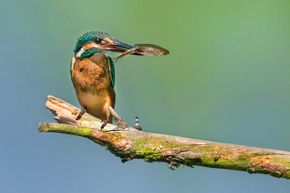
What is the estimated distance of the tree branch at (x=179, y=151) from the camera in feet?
6.76

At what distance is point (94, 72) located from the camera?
10.1 feet

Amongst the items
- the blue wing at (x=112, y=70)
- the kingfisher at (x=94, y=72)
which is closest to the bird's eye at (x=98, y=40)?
the kingfisher at (x=94, y=72)

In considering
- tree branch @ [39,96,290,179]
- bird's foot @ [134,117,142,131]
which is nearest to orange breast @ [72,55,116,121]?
bird's foot @ [134,117,142,131]

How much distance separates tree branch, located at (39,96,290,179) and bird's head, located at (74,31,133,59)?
2.74 feet

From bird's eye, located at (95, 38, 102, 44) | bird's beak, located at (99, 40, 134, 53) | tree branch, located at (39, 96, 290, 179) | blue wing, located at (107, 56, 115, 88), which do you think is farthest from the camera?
blue wing, located at (107, 56, 115, 88)

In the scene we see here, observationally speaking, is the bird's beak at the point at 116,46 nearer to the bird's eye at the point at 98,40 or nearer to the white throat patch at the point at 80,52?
the bird's eye at the point at 98,40

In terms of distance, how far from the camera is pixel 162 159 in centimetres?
219

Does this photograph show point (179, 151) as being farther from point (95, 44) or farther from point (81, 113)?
point (95, 44)

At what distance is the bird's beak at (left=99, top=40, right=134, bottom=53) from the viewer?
9.30ft

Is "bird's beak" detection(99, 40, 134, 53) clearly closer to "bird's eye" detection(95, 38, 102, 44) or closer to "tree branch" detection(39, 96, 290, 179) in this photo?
"bird's eye" detection(95, 38, 102, 44)

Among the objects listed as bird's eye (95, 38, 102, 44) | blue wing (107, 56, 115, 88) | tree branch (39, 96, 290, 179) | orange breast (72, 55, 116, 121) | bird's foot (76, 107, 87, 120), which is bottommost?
tree branch (39, 96, 290, 179)

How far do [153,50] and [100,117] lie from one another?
0.89 meters

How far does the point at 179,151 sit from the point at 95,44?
1.29 metres

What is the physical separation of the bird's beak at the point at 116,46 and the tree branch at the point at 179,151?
0.74m
